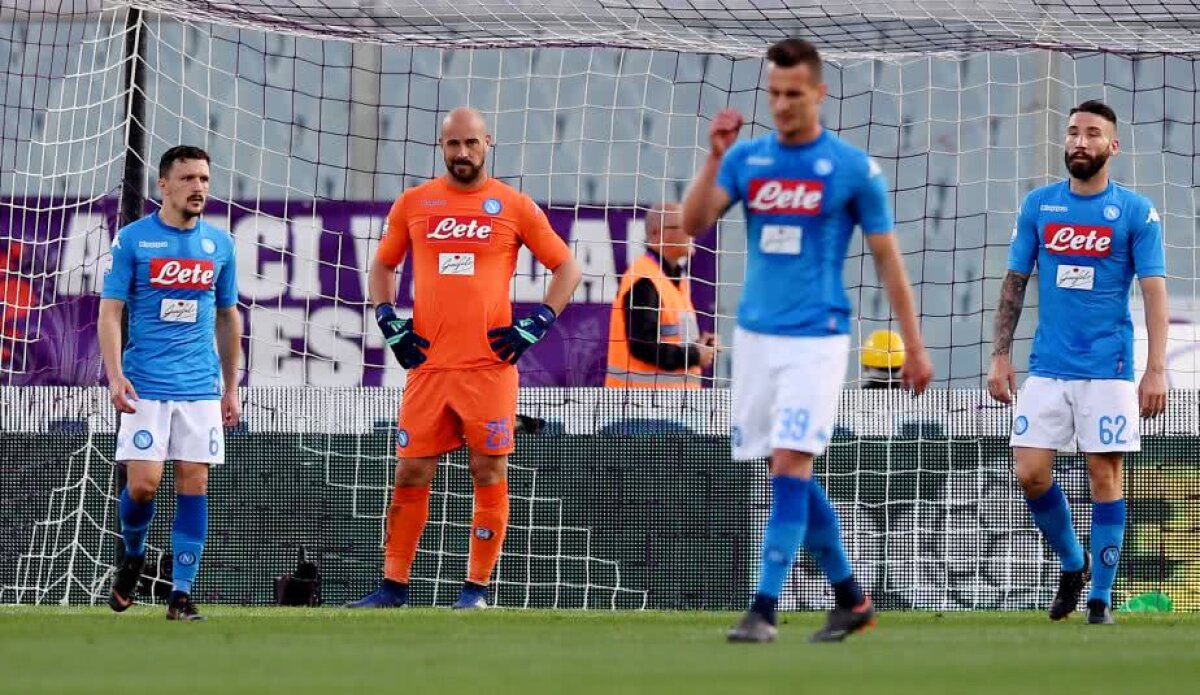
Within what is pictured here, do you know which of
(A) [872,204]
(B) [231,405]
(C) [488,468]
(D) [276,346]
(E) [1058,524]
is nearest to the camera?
(A) [872,204]

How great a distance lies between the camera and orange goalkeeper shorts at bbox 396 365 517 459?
957 centimetres

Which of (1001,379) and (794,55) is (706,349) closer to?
(1001,379)

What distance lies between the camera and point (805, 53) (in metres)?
6.96

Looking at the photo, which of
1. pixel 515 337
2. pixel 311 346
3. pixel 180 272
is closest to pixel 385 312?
pixel 515 337

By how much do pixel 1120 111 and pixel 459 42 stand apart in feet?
18.2

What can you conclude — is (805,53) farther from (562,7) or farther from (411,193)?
(562,7)

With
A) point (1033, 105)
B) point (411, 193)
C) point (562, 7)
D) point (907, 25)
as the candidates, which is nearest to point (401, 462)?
point (411, 193)

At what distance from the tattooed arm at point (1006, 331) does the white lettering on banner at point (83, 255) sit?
5249 mm

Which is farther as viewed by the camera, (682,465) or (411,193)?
(682,465)

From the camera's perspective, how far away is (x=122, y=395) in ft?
28.6

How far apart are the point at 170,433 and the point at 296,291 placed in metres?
3.97

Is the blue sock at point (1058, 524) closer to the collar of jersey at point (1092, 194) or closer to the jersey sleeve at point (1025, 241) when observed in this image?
the jersey sleeve at point (1025, 241)

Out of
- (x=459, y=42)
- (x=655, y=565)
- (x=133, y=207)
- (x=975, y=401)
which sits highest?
(x=459, y=42)

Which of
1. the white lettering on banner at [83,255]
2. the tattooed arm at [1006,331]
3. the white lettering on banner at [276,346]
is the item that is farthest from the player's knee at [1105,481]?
the white lettering on banner at [83,255]
